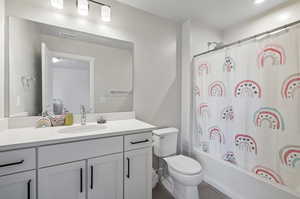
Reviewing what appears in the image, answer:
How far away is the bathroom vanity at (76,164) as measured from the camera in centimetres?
86

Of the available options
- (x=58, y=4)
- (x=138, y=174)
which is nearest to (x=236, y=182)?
(x=138, y=174)

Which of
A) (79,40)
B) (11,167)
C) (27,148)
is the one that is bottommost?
(11,167)

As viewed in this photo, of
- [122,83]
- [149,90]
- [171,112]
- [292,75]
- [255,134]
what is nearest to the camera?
[292,75]

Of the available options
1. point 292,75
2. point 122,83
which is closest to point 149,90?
point 122,83

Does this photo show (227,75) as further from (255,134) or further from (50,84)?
(50,84)

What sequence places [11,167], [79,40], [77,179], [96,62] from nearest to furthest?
[11,167], [77,179], [79,40], [96,62]

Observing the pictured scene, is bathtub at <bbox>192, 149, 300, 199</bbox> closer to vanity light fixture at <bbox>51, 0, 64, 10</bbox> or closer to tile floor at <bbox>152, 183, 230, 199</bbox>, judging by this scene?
tile floor at <bbox>152, 183, 230, 199</bbox>

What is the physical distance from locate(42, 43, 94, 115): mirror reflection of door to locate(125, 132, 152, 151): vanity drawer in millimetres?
652

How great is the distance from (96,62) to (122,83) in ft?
1.28

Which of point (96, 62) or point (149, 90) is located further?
point (149, 90)

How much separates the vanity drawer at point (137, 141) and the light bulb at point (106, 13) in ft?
4.37

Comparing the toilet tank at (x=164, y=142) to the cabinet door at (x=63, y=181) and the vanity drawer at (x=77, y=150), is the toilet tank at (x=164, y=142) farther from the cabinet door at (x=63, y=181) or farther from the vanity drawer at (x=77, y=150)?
the cabinet door at (x=63, y=181)

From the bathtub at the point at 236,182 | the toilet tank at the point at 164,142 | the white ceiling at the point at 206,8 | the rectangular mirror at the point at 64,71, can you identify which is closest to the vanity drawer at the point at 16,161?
the rectangular mirror at the point at 64,71

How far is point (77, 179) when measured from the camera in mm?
1029
